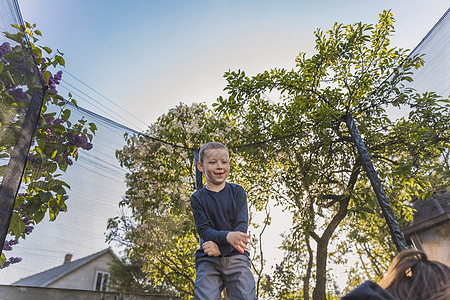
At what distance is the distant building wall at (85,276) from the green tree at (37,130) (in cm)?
29

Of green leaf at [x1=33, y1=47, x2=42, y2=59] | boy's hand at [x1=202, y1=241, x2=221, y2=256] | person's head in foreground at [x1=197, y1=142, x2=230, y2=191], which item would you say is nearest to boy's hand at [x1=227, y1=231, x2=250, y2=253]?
boy's hand at [x1=202, y1=241, x2=221, y2=256]

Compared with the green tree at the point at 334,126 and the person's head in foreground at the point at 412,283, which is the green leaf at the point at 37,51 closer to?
the green tree at the point at 334,126

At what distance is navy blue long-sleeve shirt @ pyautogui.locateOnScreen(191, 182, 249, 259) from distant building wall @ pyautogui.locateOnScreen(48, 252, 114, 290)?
2.47ft

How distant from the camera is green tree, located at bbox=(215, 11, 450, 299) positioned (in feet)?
6.84

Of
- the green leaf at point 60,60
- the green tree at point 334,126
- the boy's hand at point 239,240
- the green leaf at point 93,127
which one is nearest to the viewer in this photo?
the boy's hand at point 239,240

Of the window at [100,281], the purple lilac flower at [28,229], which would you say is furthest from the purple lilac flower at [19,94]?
the window at [100,281]

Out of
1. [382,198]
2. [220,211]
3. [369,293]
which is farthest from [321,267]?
[369,293]

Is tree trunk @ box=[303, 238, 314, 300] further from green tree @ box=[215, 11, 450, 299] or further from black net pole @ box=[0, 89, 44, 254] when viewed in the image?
black net pole @ box=[0, 89, 44, 254]

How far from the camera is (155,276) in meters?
3.31

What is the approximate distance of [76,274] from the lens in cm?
154

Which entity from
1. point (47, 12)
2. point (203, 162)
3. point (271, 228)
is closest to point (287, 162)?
point (271, 228)

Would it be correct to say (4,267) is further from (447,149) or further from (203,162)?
(447,149)

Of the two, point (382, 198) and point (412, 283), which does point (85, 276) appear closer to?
point (412, 283)

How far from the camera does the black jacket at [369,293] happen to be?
525 millimetres
